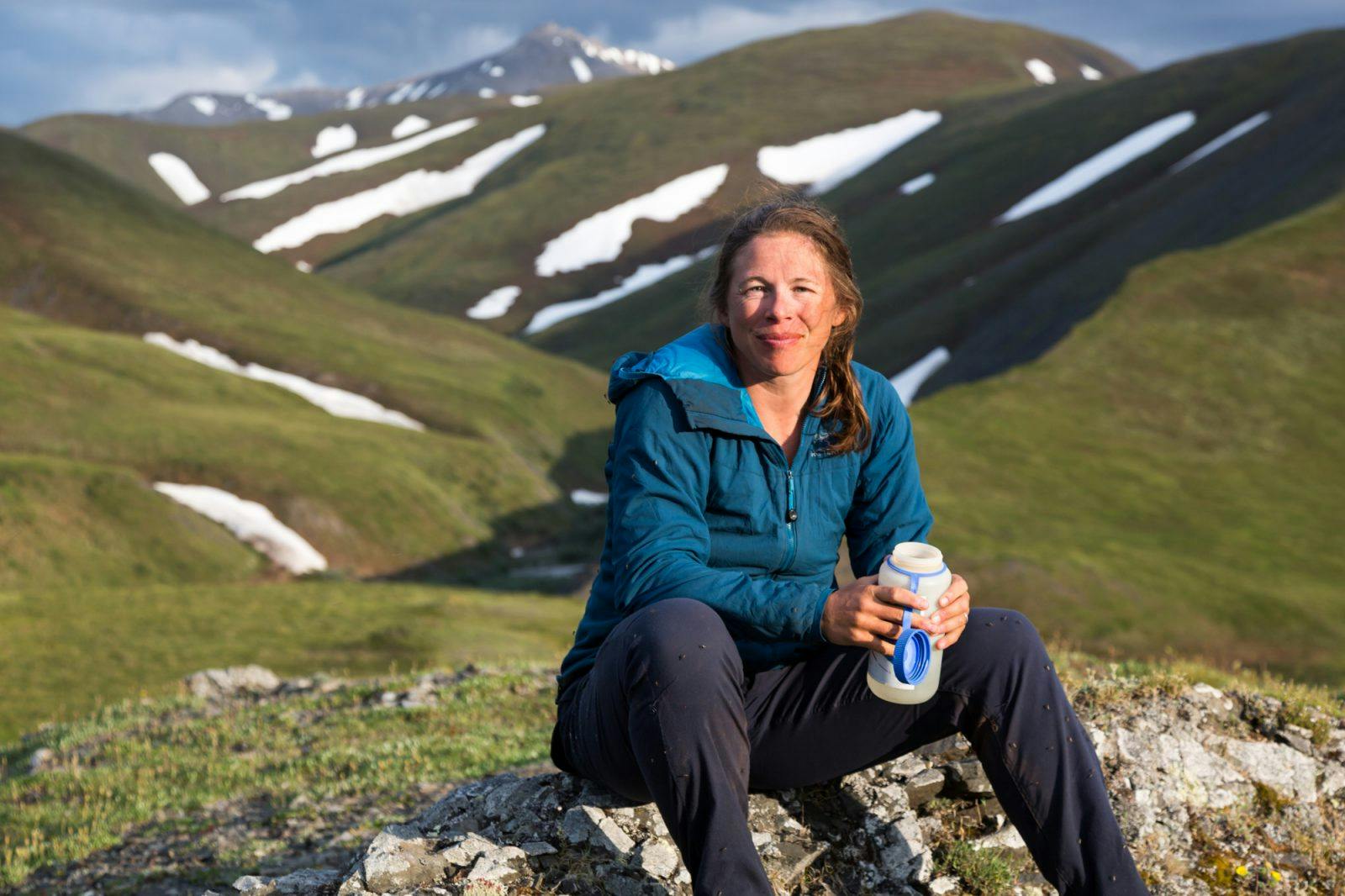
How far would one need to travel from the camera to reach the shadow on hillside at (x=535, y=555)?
51.4 m

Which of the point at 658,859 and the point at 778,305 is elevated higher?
the point at 778,305

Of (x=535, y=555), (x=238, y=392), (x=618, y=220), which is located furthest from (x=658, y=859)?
(x=618, y=220)

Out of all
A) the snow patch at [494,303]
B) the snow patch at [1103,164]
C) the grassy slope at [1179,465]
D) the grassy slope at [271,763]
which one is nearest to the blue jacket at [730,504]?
the grassy slope at [271,763]

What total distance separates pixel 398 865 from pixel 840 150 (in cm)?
17375

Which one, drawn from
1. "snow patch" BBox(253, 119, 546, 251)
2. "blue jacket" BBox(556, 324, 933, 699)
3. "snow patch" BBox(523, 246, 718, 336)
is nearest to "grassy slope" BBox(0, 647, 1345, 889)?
"blue jacket" BBox(556, 324, 933, 699)

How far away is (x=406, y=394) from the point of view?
80000 millimetres

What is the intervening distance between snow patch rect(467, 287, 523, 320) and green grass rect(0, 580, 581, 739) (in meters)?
110

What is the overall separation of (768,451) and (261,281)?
101 m

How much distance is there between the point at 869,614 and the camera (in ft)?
16.4

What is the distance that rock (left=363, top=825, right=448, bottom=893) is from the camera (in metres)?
5.74

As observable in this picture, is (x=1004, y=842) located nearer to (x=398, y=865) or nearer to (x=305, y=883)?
(x=398, y=865)

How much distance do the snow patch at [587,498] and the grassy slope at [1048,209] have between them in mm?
13368

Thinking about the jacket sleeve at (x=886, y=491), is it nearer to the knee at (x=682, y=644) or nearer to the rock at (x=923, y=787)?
the knee at (x=682, y=644)

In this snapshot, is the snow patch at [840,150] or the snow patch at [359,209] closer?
the snow patch at [840,150]
